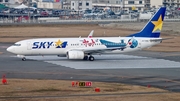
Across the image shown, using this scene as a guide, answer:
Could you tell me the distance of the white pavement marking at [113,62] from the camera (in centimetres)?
6322

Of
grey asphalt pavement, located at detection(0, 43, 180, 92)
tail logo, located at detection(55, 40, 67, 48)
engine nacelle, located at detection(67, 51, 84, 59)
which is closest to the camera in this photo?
grey asphalt pavement, located at detection(0, 43, 180, 92)

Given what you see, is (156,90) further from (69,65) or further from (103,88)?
(69,65)

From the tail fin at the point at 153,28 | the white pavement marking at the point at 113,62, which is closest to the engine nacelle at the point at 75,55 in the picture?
the white pavement marking at the point at 113,62

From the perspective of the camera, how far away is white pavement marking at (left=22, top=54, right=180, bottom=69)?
6322 centimetres

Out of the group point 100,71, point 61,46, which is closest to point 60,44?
point 61,46

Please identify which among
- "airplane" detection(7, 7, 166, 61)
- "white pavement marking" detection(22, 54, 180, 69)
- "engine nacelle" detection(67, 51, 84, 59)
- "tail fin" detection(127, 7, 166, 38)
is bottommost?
"white pavement marking" detection(22, 54, 180, 69)

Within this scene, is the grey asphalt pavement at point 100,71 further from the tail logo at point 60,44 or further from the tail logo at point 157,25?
the tail logo at point 157,25

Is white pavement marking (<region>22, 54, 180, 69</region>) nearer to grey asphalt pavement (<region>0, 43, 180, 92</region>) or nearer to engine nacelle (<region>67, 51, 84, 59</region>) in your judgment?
grey asphalt pavement (<region>0, 43, 180, 92</region>)

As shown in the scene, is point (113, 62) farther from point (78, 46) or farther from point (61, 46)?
point (61, 46)

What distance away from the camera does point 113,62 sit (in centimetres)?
6744

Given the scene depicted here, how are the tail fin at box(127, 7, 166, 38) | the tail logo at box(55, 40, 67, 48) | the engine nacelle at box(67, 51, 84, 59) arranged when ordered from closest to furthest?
the engine nacelle at box(67, 51, 84, 59) < the tail logo at box(55, 40, 67, 48) < the tail fin at box(127, 7, 166, 38)

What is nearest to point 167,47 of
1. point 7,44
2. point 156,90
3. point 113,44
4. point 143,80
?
point 113,44

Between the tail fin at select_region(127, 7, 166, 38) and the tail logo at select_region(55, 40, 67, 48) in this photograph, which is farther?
the tail fin at select_region(127, 7, 166, 38)

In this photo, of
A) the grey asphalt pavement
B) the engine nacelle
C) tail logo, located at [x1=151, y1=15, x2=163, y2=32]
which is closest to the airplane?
the engine nacelle
